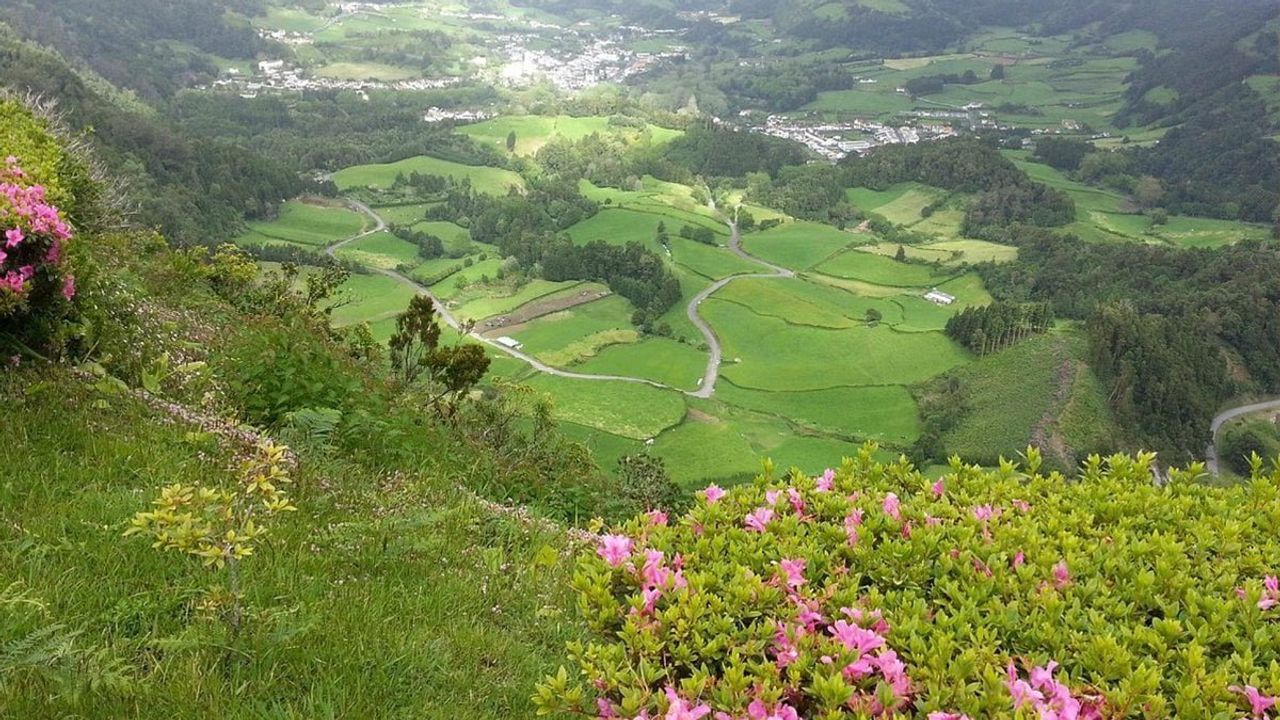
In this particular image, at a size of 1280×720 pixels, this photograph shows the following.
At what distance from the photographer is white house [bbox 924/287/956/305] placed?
6164 cm

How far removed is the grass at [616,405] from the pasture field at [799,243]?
30.7 m

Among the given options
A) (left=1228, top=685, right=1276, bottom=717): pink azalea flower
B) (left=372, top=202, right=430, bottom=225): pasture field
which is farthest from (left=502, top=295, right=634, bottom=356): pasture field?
(left=1228, top=685, right=1276, bottom=717): pink azalea flower

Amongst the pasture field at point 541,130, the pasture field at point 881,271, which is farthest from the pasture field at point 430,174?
the pasture field at point 881,271

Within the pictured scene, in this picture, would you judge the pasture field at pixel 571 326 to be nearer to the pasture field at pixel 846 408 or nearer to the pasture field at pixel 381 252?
the pasture field at pixel 846 408

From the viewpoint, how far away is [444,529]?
4609 mm

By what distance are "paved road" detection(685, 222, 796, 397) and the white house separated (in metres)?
11.5

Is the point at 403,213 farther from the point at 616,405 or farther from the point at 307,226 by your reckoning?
the point at 616,405

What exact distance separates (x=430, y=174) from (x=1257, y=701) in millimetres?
91847

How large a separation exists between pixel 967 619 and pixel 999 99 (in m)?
153

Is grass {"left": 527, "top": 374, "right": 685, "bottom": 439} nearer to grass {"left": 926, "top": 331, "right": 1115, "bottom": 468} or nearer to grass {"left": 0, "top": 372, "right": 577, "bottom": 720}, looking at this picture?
grass {"left": 926, "top": 331, "right": 1115, "bottom": 468}

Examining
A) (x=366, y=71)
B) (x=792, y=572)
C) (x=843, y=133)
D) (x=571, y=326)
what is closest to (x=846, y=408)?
(x=571, y=326)

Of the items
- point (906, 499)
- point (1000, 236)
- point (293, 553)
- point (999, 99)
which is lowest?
point (1000, 236)

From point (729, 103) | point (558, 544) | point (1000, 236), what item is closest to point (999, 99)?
point (729, 103)

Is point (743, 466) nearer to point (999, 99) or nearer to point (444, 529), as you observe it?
point (444, 529)
